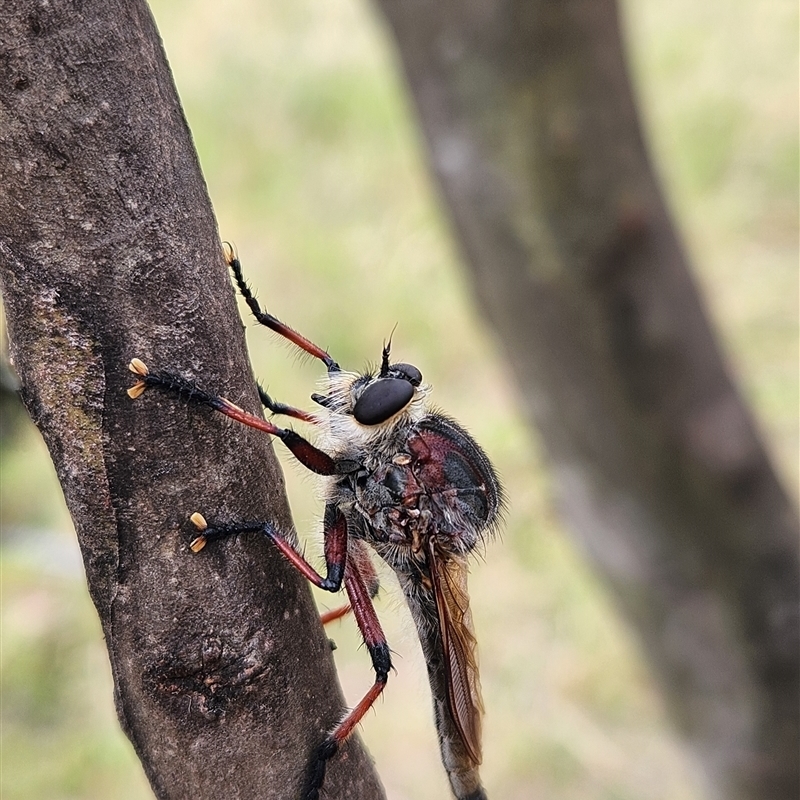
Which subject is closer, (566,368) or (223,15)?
(566,368)

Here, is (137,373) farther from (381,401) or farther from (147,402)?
(381,401)

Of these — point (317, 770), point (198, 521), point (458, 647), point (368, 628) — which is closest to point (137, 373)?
point (198, 521)

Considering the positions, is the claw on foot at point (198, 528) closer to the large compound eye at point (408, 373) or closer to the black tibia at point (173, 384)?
the black tibia at point (173, 384)

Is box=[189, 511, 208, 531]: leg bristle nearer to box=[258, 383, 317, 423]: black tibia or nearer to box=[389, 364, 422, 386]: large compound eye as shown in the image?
box=[258, 383, 317, 423]: black tibia

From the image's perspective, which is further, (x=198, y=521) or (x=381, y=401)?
(x=381, y=401)

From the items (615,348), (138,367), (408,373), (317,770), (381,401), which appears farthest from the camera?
(615,348)

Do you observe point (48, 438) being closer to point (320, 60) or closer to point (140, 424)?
point (140, 424)

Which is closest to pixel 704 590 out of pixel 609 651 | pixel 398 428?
pixel 398 428

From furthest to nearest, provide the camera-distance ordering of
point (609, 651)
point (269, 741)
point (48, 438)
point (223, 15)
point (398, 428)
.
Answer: point (223, 15)
point (609, 651)
point (398, 428)
point (269, 741)
point (48, 438)
